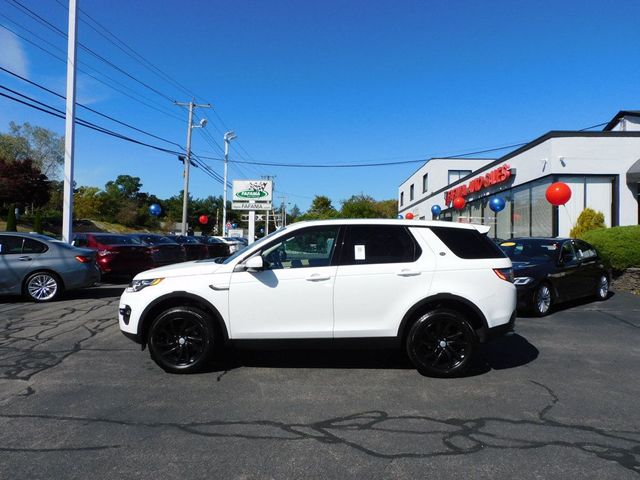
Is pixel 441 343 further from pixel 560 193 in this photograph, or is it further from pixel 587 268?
pixel 560 193

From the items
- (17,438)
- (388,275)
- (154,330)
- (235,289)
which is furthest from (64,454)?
(388,275)

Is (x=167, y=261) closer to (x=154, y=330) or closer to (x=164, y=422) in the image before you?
(x=154, y=330)

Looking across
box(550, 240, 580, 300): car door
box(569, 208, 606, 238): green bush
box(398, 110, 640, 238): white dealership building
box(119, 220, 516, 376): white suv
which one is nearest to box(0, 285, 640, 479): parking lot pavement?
box(119, 220, 516, 376): white suv

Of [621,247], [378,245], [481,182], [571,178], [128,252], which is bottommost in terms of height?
[128,252]

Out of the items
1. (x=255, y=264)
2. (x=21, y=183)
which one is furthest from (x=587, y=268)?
(x=21, y=183)

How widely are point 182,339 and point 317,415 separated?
1.94 metres

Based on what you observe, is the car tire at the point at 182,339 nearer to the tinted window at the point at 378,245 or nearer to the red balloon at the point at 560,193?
the tinted window at the point at 378,245

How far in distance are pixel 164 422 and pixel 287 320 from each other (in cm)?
165

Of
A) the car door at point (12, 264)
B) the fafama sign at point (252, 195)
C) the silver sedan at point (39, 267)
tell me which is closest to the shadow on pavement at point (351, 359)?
the silver sedan at point (39, 267)

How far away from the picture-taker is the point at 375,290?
514 cm

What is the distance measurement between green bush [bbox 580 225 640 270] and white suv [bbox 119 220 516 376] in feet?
32.1

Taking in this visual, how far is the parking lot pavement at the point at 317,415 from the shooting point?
328 cm

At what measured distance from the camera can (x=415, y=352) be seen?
5.21m

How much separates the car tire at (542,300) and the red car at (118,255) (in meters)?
11.0
